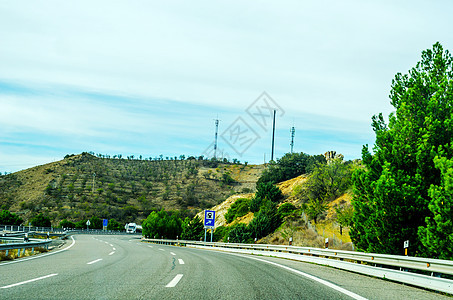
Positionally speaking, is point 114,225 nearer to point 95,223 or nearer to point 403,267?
point 95,223

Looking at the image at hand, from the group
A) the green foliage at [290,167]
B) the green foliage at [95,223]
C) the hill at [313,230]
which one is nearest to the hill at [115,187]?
the green foliage at [95,223]

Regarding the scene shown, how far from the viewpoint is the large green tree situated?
17.7m

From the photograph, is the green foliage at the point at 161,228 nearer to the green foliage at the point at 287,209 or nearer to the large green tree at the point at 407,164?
the green foliage at the point at 287,209

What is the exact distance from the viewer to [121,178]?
13475 cm

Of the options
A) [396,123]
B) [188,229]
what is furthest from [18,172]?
[396,123]

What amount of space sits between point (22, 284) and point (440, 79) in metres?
20.2

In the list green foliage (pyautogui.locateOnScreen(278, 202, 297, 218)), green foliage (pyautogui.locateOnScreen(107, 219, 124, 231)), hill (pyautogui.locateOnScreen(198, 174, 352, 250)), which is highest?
green foliage (pyautogui.locateOnScreen(278, 202, 297, 218))

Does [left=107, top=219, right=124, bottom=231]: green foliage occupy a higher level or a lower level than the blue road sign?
lower

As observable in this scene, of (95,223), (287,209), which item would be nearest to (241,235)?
(287,209)

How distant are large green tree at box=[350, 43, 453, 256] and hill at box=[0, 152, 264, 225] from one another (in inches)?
3331

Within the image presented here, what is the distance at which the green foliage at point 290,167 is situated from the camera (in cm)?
8494

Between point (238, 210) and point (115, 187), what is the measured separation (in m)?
63.8

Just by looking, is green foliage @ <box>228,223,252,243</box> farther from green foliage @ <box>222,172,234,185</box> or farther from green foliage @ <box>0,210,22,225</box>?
green foliage @ <box>222,172,234,185</box>

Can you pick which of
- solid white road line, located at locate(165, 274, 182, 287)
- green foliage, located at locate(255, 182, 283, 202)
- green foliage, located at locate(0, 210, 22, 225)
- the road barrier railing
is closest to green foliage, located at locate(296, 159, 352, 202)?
green foliage, located at locate(255, 182, 283, 202)
